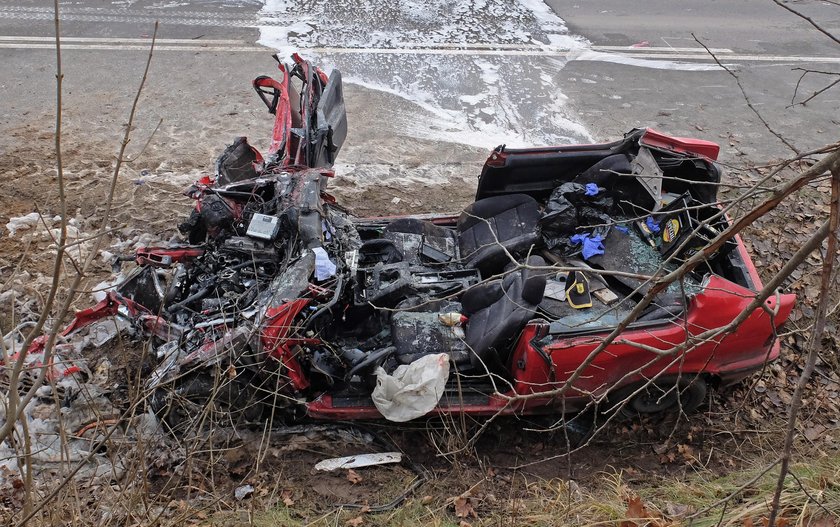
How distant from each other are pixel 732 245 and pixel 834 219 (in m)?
3.19

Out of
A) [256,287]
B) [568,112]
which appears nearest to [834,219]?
[256,287]

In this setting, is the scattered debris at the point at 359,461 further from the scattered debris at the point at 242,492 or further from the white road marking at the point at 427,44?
the white road marking at the point at 427,44

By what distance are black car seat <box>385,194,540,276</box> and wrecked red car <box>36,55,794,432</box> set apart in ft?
0.06

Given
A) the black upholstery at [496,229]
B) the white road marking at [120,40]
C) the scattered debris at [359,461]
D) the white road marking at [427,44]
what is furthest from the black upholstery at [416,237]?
the white road marking at [120,40]

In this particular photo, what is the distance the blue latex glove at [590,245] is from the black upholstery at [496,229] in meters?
0.41

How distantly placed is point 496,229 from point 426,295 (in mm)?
1062

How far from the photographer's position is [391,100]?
359 inches

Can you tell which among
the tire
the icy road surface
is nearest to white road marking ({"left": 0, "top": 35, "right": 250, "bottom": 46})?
the icy road surface

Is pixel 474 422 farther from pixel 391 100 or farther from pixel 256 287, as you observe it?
pixel 391 100

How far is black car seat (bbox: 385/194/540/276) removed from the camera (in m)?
5.38

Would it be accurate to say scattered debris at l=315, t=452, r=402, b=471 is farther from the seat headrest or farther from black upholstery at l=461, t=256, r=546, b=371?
the seat headrest

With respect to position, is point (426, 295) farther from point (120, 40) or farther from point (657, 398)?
point (120, 40)

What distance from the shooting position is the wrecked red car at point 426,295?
14.2 feet

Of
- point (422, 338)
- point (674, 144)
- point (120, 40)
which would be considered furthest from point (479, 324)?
point (120, 40)
